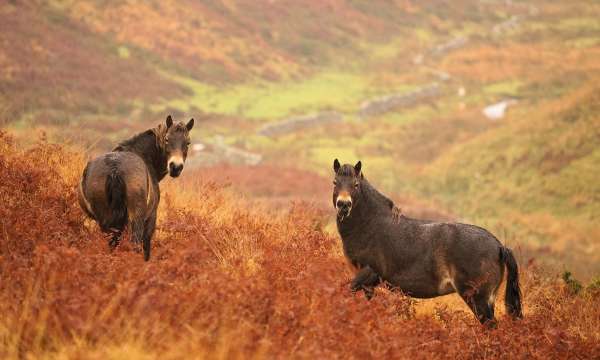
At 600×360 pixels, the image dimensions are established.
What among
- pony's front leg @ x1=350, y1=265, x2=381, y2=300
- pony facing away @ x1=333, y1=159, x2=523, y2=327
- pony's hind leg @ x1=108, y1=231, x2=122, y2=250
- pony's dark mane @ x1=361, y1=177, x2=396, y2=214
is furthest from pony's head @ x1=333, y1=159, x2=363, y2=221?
pony's hind leg @ x1=108, y1=231, x2=122, y2=250

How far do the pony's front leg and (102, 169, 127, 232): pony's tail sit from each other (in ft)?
9.05

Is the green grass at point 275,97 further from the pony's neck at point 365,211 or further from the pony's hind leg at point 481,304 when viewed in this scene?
the pony's hind leg at point 481,304

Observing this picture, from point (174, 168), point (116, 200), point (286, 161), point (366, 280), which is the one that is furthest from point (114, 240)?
point (286, 161)

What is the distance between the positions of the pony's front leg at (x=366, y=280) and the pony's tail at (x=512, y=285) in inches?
59.0

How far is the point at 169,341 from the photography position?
5.29m

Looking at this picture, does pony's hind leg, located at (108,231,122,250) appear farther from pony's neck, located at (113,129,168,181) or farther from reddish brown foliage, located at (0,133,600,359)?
pony's neck, located at (113,129,168,181)

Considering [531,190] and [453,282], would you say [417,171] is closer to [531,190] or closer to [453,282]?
[531,190]

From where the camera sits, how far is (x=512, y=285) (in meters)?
8.20

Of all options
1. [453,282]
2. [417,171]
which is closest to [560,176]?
[417,171]

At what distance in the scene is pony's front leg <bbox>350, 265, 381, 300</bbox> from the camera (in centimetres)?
827

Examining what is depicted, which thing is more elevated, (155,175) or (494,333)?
(155,175)

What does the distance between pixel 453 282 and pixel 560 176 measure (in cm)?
2080

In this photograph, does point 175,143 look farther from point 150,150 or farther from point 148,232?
point 148,232

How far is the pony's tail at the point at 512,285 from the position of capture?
8.09m
